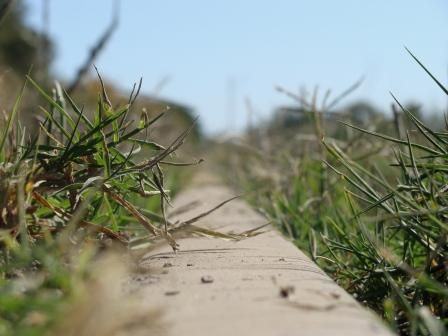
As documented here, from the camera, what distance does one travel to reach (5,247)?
1847 mm

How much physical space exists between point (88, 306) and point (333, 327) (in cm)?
46

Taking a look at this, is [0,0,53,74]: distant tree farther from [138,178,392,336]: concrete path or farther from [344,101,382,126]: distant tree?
[138,178,392,336]: concrete path

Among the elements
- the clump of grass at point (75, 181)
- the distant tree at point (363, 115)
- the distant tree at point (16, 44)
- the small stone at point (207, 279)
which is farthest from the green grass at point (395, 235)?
the distant tree at point (16, 44)

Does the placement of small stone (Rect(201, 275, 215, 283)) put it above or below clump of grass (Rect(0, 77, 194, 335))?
below

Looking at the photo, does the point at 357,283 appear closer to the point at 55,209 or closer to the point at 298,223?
the point at 55,209

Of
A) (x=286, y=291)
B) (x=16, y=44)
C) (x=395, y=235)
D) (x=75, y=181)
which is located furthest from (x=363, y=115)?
(x=16, y=44)

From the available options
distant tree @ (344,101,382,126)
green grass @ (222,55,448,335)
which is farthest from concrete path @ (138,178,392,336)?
distant tree @ (344,101,382,126)

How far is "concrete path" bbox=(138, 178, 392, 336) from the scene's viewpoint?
134 centimetres

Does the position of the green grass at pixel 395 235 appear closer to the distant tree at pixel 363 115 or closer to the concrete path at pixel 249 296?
the concrete path at pixel 249 296

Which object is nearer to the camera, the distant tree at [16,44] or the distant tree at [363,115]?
the distant tree at [363,115]

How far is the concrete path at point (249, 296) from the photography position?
1.34 metres

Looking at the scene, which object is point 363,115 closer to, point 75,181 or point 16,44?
point 75,181

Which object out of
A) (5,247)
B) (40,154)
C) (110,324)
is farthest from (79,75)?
(110,324)

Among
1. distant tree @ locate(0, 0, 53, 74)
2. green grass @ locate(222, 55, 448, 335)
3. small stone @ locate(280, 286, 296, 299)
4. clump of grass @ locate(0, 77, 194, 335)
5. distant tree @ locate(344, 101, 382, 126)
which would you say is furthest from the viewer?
distant tree @ locate(0, 0, 53, 74)
